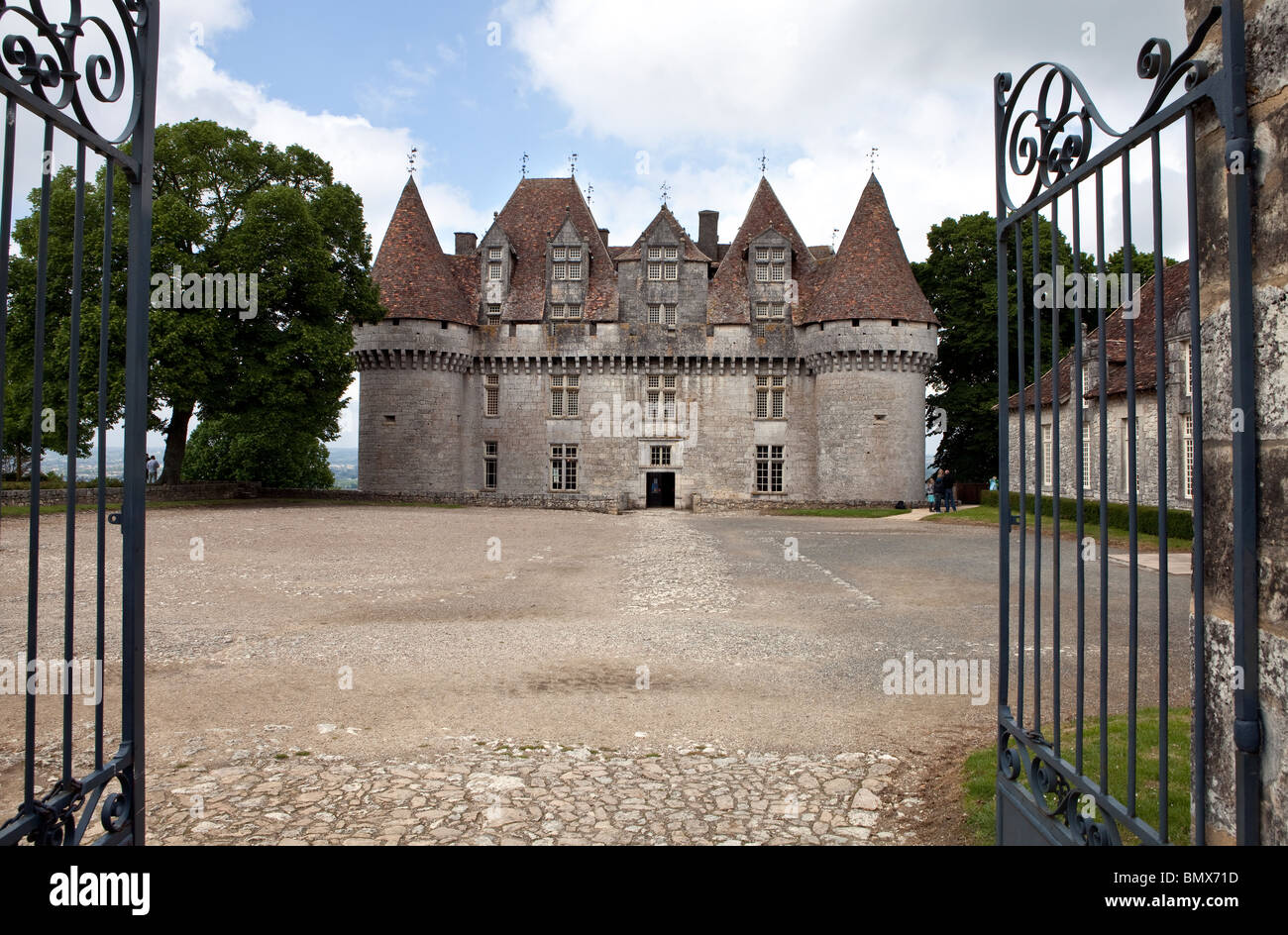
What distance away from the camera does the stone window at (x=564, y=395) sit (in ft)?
135

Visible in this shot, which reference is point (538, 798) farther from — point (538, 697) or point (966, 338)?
point (966, 338)

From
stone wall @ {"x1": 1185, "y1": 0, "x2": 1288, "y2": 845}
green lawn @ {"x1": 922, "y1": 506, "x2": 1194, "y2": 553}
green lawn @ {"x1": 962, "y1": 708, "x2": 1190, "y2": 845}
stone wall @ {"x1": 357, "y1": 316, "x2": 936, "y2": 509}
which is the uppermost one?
stone wall @ {"x1": 357, "y1": 316, "x2": 936, "y2": 509}

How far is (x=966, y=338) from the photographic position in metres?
41.3

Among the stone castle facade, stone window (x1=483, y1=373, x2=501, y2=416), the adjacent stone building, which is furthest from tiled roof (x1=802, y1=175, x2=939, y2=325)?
stone window (x1=483, y1=373, x2=501, y2=416)

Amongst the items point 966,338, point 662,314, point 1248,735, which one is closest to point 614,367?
point 662,314

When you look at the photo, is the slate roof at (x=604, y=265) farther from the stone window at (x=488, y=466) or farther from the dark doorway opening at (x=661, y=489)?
the dark doorway opening at (x=661, y=489)

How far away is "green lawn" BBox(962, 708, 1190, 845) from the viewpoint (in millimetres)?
4480

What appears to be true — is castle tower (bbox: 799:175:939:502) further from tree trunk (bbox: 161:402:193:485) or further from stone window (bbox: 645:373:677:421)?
tree trunk (bbox: 161:402:193:485)

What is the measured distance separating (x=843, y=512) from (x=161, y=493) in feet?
81.8

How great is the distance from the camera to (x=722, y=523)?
28.7 metres

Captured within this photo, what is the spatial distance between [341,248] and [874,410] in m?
23.2

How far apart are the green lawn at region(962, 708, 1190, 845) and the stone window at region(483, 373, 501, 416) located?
3682 centimetres
